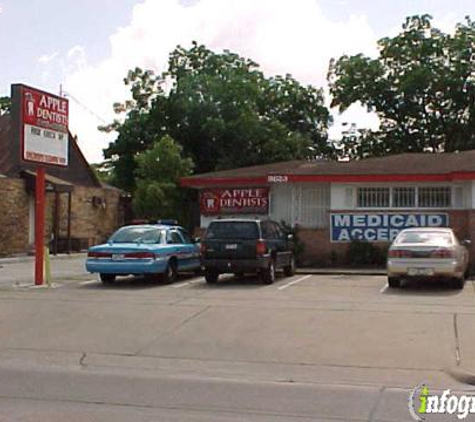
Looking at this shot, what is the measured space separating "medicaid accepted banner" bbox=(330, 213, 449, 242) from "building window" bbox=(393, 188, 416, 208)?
0.44m

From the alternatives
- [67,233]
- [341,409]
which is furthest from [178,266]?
[67,233]

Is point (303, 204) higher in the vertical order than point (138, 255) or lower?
higher

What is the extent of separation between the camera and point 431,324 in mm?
12422

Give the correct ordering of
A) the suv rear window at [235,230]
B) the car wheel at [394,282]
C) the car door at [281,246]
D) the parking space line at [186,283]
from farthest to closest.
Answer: the car door at [281,246] → the suv rear window at [235,230] → the parking space line at [186,283] → the car wheel at [394,282]

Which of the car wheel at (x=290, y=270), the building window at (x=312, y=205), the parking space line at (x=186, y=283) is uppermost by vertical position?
the building window at (x=312, y=205)

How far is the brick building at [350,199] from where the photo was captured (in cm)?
2417

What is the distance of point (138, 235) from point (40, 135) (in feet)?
11.6

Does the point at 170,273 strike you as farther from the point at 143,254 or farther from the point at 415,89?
the point at 415,89

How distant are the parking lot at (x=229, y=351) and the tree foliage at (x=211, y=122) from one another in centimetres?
2606

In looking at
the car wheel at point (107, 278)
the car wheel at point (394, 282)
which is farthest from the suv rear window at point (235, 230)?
the car wheel at point (394, 282)

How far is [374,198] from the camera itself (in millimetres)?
25094

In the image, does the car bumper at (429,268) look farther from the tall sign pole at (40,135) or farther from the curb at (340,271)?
the tall sign pole at (40,135)

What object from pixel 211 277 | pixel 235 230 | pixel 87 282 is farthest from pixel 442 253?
pixel 87 282

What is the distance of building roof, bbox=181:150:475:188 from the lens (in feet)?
79.0
